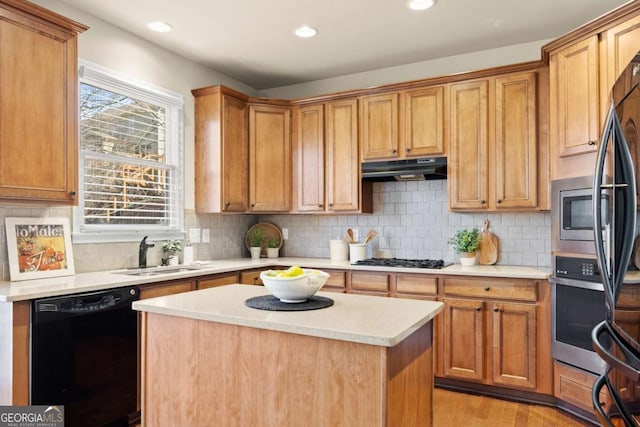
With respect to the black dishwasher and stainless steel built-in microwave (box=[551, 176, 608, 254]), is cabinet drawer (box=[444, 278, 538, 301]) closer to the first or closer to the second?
stainless steel built-in microwave (box=[551, 176, 608, 254])

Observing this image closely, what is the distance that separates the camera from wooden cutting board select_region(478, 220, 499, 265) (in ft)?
12.4

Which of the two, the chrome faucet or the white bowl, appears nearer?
the white bowl

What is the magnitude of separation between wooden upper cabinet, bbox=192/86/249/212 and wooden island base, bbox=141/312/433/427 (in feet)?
7.14

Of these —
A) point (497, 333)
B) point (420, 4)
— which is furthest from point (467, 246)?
point (420, 4)

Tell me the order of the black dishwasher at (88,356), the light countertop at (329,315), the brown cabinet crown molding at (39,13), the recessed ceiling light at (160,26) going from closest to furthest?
the light countertop at (329,315) → the black dishwasher at (88,356) → the brown cabinet crown molding at (39,13) → the recessed ceiling light at (160,26)

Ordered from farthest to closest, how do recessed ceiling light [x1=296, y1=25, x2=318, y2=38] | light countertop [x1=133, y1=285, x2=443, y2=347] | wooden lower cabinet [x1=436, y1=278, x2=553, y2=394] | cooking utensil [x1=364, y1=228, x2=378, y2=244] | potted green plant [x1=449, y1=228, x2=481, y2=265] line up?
cooking utensil [x1=364, y1=228, x2=378, y2=244]
potted green plant [x1=449, y1=228, x2=481, y2=265]
recessed ceiling light [x1=296, y1=25, x2=318, y2=38]
wooden lower cabinet [x1=436, y1=278, x2=553, y2=394]
light countertop [x1=133, y1=285, x2=443, y2=347]

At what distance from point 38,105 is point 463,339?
3243 mm

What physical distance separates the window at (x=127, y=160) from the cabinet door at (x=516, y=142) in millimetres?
2733

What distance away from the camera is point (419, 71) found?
4.19 m

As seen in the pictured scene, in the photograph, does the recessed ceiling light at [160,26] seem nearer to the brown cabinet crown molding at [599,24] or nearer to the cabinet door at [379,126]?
the cabinet door at [379,126]

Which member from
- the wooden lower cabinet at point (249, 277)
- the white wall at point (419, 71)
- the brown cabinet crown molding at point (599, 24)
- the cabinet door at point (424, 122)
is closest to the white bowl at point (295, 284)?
the wooden lower cabinet at point (249, 277)

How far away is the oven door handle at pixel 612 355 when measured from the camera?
1.19m

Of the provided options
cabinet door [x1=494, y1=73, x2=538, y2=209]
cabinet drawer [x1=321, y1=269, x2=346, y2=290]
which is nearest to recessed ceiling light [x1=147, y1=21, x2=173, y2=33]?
cabinet drawer [x1=321, y1=269, x2=346, y2=290]

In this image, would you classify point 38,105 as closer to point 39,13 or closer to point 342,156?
point 39,13
